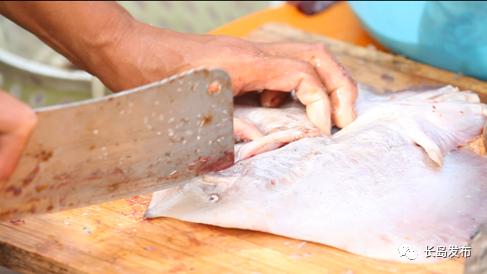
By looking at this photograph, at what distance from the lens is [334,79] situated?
1.72 m

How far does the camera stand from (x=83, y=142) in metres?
1.29

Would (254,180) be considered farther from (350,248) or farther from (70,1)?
(70,1)

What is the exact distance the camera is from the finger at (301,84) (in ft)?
5.45

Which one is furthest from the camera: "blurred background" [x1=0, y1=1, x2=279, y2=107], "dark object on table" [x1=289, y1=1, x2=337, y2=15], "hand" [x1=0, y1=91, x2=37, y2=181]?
"blurred background" [x1=0, y1=1, x2=279, y2=107]

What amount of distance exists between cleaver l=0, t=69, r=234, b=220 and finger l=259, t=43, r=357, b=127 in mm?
387

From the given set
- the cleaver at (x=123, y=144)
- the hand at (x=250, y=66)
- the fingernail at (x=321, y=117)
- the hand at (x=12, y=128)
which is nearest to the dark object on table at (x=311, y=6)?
the hand at (x=250, y=66)

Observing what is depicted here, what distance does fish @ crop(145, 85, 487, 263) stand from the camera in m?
1.42

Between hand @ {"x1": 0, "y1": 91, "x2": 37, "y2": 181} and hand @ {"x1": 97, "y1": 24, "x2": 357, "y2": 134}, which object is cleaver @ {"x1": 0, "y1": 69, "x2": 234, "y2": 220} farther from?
hand @ {"x1": 97, "y1": 24, "x2": 357, "y2": 134}

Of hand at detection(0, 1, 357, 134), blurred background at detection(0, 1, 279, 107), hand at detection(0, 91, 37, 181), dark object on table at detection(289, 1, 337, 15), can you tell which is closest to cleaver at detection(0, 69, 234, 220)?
hand at detection(0, 91, 37, 181)

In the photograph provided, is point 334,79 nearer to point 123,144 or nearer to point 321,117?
point 321,117

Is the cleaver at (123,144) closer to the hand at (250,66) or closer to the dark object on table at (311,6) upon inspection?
the hand at (250,66)

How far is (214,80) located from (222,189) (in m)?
0.26

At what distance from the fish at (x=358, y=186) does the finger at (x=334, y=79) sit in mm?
36

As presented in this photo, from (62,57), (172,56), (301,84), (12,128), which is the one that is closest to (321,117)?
(301,84)
